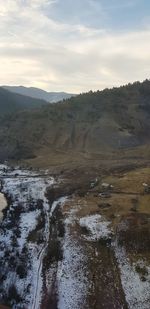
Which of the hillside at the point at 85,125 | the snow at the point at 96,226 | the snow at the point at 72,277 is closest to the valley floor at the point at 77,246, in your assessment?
the snow at the point at 72,277

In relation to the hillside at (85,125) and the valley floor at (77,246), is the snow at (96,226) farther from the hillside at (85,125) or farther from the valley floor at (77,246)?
the hillside at (85,125)

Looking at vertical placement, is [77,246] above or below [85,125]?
below

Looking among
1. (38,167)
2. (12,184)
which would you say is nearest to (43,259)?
(12,184)

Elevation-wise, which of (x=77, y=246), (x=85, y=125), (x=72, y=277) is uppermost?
(x=85, y=125)

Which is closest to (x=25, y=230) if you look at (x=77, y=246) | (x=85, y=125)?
(x=77, y=246)

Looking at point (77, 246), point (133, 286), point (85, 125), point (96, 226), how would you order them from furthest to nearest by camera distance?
point (85, 125) < point (96, 226) < point (77, 246) < point (133, 286)

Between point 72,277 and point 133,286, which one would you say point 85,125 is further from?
point 133,286

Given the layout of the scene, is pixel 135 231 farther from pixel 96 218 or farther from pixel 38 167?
pixel 38 167
